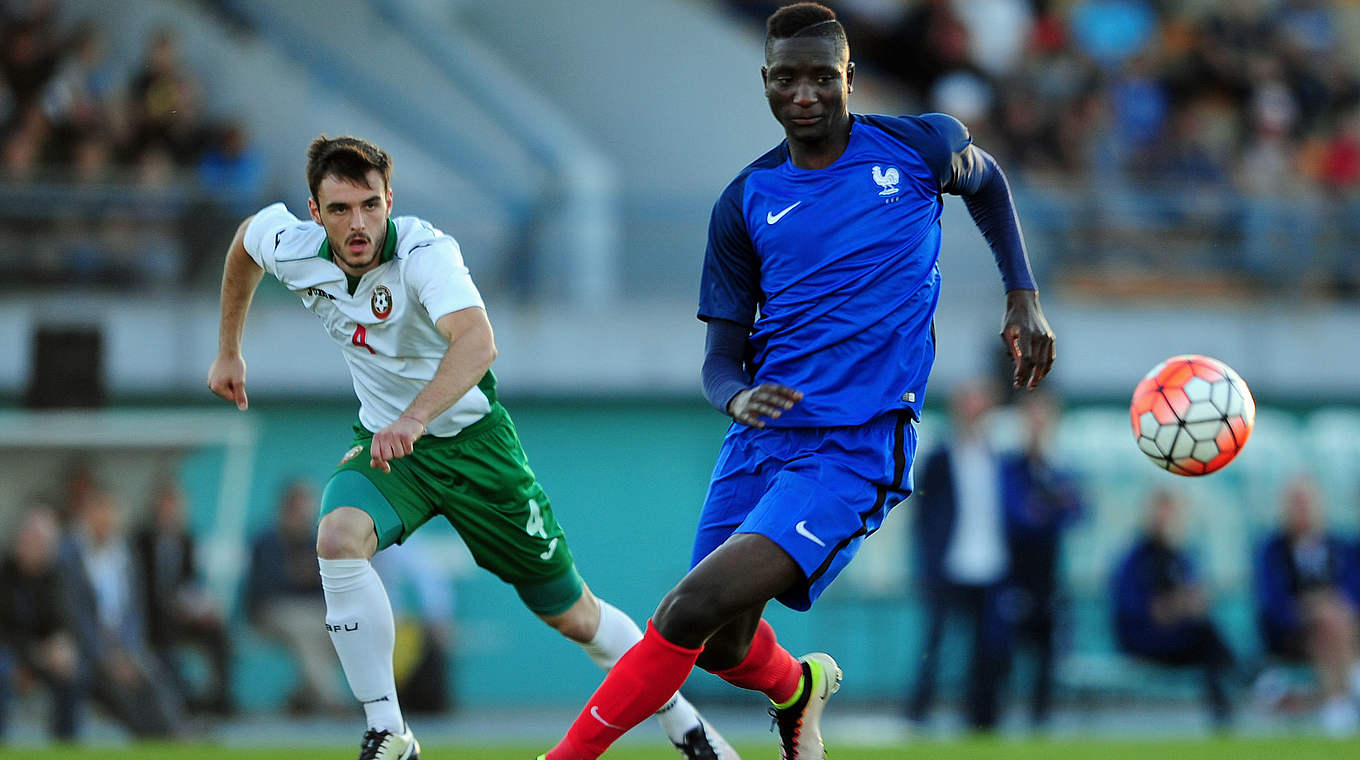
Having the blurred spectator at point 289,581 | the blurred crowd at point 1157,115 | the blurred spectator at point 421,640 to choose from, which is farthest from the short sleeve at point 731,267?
the blurred crowd at point 1157,115

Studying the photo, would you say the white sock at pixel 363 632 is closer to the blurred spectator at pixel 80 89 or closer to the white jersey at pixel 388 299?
the white jersey at pixel 388 299

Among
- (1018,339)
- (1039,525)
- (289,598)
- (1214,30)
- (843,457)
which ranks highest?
(1214,30)

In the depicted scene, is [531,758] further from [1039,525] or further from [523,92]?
[523,92]

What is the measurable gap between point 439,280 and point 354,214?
0.37m

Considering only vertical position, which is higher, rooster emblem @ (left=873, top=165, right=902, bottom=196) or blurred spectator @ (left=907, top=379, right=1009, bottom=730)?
rooster emblem @ (left=873, top=165, right=902, bottom=196)

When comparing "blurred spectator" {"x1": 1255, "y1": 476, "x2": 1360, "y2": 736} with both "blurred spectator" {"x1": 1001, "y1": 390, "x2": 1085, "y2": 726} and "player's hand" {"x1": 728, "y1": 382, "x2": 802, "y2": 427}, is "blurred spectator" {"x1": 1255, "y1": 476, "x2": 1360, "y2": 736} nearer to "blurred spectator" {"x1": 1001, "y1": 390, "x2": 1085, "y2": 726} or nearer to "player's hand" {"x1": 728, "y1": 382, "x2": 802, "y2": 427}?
"blurred spectator" {"x1": 1001, "y1": 390, "x2": 1085, "y2": 726}

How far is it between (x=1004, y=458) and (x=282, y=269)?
6598 millimetres

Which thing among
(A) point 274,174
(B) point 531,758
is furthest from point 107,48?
(B) point 531,758

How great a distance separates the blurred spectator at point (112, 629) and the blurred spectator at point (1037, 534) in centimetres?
579

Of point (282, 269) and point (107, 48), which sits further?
point (107, 48)

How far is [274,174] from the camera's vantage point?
16.3 m

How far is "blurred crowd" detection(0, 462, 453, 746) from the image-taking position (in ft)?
38.0

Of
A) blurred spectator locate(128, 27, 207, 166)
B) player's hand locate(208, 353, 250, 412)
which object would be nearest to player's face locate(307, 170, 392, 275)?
player's hand locate(208, 353, 250, 412)

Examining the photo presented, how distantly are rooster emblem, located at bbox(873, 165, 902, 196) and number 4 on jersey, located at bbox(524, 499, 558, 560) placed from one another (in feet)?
5.83
